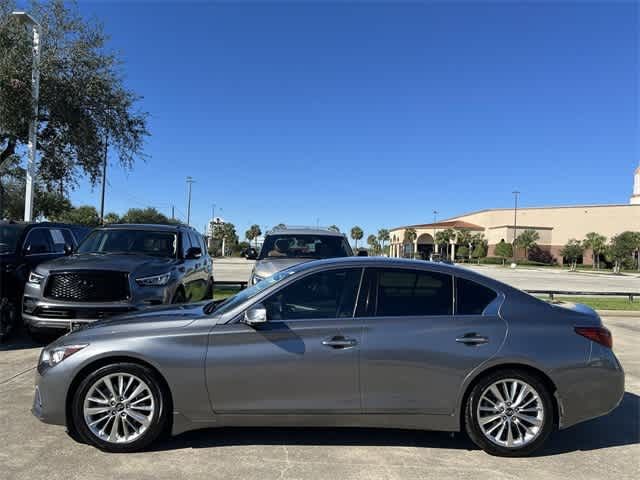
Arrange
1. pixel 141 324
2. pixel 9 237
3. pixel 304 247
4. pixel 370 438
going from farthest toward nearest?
1. pixel 304 247
2. pixel 9 237
3. pixel 370 438
4. pixel 141 324

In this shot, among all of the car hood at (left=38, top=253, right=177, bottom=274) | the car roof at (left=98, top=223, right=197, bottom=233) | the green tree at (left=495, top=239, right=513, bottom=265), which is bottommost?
the car hood at (left=38, top=253, right=177, bottom=274)

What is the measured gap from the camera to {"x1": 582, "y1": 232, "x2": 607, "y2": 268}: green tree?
Answer: 77625mm

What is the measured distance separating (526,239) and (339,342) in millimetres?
88572

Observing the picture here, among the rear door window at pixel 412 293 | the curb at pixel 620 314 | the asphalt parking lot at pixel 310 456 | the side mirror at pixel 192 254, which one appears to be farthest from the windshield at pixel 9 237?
the curb at pixel 620 314

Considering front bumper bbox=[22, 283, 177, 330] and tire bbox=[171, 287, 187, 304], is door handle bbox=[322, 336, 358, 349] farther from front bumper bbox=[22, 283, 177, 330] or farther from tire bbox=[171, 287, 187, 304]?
tire bbox=[171, 287, 187, 304]

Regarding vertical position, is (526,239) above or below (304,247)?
above

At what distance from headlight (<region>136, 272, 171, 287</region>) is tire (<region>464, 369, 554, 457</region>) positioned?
4.82 m

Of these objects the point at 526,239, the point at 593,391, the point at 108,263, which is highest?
the point at 526,239

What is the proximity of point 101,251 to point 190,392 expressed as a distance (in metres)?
5.08

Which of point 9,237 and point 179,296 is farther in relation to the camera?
point 9,237

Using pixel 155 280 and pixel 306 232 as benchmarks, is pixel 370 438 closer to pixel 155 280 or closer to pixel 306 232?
pixel 155 280

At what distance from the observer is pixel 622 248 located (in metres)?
68.9

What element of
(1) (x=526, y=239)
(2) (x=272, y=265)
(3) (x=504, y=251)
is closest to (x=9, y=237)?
(2) (x=272, y=265)

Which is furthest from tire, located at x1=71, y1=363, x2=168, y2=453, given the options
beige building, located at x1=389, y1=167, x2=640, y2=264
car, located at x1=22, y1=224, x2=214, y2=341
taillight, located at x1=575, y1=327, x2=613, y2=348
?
beige building, located at x1=389, y1=167, x2=640, y2=264
